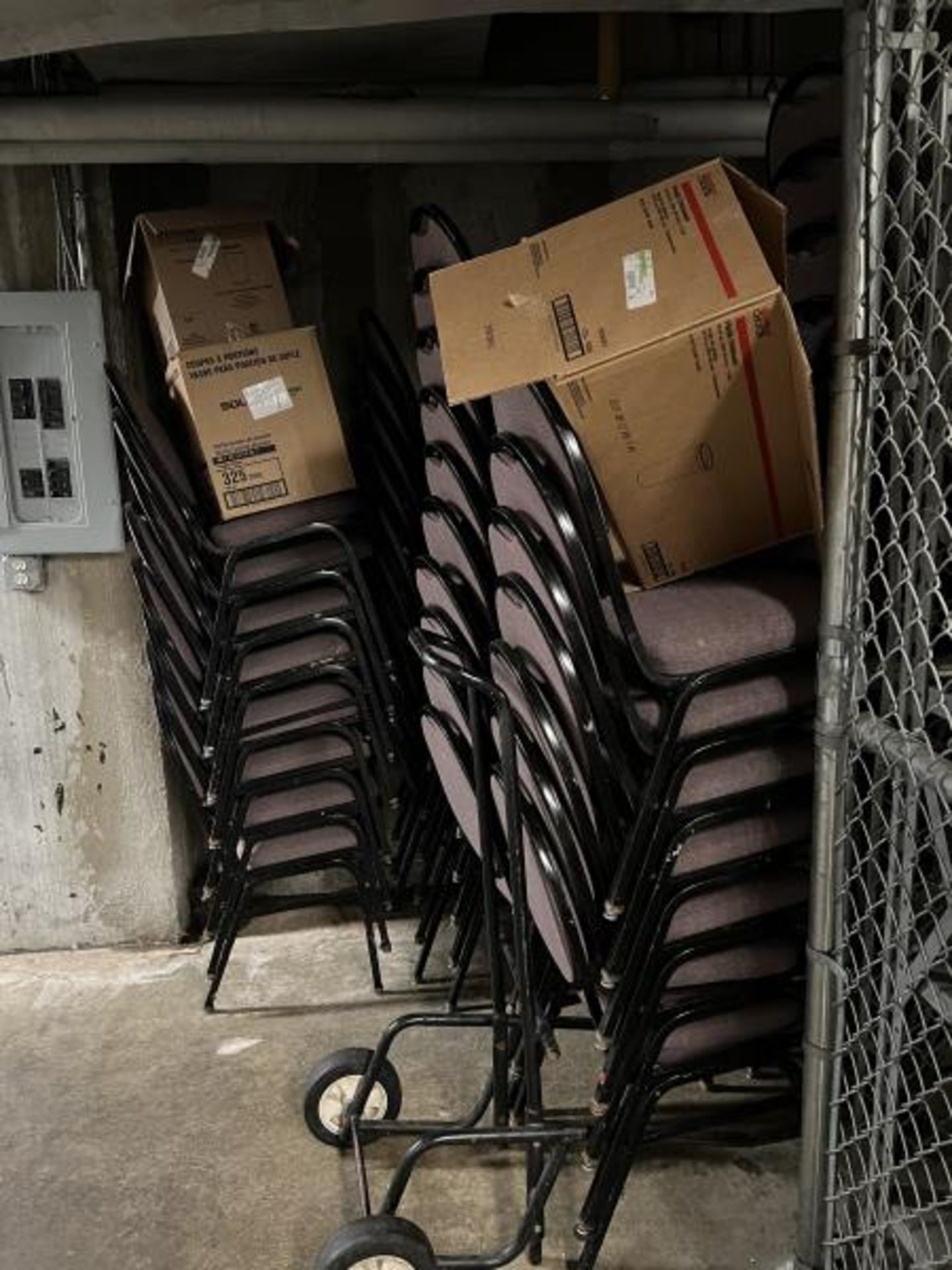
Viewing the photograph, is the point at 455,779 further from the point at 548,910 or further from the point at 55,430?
the point at 55,430

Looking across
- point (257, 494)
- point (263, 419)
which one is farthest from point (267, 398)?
point (257, 494)

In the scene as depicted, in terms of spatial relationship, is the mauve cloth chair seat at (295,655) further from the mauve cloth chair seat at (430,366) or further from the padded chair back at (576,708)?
the padded chair back at (576,708)

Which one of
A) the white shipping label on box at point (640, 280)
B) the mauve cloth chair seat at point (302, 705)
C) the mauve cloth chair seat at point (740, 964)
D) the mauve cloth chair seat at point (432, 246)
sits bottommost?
the mauve cloth chair seat at point (740, 964)

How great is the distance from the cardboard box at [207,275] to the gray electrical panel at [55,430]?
6.6 inches

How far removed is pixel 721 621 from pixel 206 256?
1700 mm

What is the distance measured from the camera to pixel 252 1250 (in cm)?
190

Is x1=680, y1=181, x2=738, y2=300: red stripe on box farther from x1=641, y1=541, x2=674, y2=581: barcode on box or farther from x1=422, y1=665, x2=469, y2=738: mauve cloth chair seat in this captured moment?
x1=422, y1=665, x2=469, y2=738: mauve cloth chair seat

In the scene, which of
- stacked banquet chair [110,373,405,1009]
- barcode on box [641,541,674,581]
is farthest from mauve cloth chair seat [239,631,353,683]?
barcode on box [641,541,674,581]

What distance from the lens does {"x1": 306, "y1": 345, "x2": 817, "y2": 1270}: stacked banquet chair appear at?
148 cm

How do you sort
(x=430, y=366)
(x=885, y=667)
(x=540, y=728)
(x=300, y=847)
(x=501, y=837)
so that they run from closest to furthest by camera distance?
(x=885, y=667)
(x=540, y=728)
(x=501, y=837)
(x=430, y=366)
(x=300, y=847)

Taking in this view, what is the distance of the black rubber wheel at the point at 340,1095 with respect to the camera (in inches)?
84.1

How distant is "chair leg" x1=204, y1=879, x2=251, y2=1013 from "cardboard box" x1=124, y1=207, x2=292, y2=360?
4.34 ft

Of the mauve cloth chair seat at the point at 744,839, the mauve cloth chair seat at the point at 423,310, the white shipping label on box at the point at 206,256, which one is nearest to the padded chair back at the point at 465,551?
the mauve cloth chair seat at the point at 423,310

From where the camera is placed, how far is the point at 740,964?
1.66 metres
